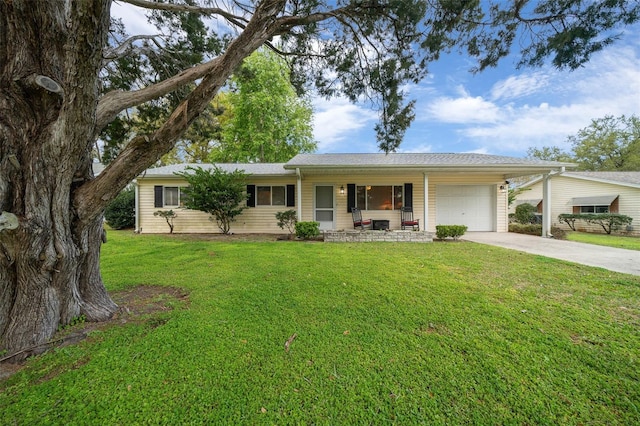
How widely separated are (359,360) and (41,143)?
328cm

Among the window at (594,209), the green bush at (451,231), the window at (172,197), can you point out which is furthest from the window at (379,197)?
the window at (594,209)

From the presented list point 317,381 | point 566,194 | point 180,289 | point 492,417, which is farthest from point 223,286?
point 566,194

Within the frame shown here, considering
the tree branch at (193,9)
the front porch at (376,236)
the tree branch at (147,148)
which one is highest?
the tree branch at (193,9)

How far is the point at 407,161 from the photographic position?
396 inches

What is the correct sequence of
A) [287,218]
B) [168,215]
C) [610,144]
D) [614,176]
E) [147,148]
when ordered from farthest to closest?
[610,144], [614,176], [168,215], [287,218], [147,148]

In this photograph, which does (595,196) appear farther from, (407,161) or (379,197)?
(379,197)

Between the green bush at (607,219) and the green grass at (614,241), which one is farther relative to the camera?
the green bush at (607,219)

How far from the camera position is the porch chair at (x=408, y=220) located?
9.06 metres

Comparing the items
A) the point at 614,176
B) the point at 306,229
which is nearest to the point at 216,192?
the point at 306,229

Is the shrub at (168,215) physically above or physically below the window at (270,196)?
below

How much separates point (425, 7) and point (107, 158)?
6.78m

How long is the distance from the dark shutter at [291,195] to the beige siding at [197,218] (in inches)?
7.1

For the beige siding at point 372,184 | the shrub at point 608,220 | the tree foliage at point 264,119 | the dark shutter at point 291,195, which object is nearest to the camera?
the beige siding at point 372,184

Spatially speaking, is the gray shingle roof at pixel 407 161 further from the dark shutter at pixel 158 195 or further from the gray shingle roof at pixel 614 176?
the gray shingle roof at pixel 614 176
